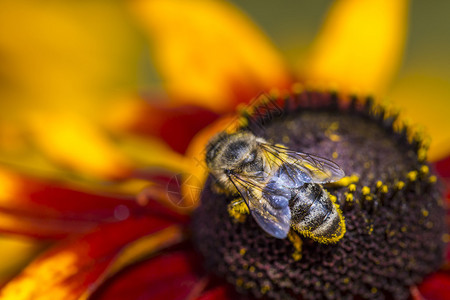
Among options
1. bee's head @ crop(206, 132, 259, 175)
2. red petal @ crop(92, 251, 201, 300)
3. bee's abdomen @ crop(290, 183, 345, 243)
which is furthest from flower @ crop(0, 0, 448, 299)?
bee's abdomen @ crop(290, 183, 345, 243)

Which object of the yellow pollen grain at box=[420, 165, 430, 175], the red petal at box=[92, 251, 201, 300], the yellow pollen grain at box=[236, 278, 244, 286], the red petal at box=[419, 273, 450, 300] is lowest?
the red petal at box=[92, 251, 201, 300]

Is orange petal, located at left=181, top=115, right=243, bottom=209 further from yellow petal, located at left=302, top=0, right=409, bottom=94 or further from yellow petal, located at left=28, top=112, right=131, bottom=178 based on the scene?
yellow petal, located at left=302, top=0, right=409, bottom=94

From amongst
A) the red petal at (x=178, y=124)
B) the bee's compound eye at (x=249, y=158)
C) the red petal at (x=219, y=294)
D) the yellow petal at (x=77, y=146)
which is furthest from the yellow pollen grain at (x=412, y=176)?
the yellow petal at (x=77, y=146)

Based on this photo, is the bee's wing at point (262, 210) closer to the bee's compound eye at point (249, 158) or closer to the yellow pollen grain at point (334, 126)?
the bee's compound eye at point (249, 158)

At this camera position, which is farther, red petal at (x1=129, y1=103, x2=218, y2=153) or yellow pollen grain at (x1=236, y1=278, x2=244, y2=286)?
red petal at (x1=129, y1=103, x2=218, y2=153)

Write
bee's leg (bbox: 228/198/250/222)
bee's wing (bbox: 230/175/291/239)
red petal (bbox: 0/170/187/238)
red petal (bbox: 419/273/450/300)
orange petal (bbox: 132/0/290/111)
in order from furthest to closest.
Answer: orange petal (bbox: 132/0/290/111) → red petal (bbox: 0/170/187/238) → red petal (bbox: 419/273/450/300) → bee's leg (bbox: 228/198/250/222) → bee's wing (bbox: 230/175/291/239)

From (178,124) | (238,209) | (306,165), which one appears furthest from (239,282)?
(178,124)

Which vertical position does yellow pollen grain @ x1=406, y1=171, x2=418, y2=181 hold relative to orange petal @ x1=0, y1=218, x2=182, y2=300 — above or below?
above
